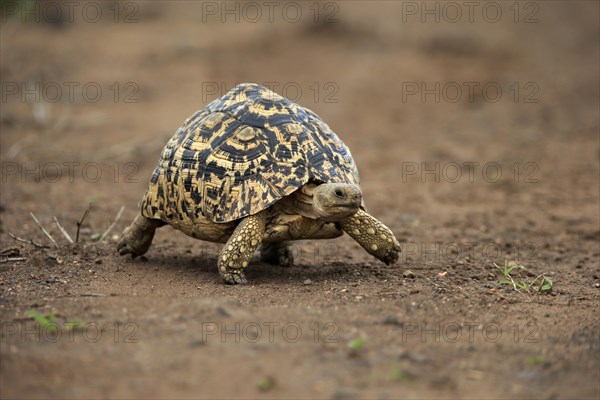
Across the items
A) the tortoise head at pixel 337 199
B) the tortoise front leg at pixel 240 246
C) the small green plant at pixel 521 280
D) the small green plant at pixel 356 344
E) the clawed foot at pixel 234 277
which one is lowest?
the small green plant at pixel 521 280

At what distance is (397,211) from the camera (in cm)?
1120

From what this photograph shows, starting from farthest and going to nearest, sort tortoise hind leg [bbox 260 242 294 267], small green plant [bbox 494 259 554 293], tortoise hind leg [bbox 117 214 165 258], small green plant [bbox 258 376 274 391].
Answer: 1. tortoise hind leg [bbox 260 242 294 267]
2. tortoise hind leg [bbox 117 214 165 258]
3. small green plant [bbox 494 259 554 293]
4. small green plant [bbox 258 376 274 391]

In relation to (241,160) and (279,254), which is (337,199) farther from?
(279,254)

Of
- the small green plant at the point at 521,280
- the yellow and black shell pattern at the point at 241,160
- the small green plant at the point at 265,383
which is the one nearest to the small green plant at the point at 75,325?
the small green plant at the point at 265,383

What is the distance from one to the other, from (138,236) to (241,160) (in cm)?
155

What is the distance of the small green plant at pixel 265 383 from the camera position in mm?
4660

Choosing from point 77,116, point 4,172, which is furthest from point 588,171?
point 77,116

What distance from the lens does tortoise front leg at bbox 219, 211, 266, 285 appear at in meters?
6.65

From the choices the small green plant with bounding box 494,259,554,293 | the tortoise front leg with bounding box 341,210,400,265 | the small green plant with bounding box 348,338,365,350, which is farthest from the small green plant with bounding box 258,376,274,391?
the small green plant with bounding box 494,259,554,293

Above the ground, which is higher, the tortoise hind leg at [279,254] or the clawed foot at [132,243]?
the clawed foot at [132,243]

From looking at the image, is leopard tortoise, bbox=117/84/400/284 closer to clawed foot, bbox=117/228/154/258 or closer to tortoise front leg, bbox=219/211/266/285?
tortoise front leg, bbox=219/211/266/285

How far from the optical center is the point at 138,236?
7.70 m

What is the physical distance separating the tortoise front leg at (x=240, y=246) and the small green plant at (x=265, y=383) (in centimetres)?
205

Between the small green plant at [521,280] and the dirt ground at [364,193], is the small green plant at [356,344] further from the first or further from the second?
the small green plant at [521,280]
